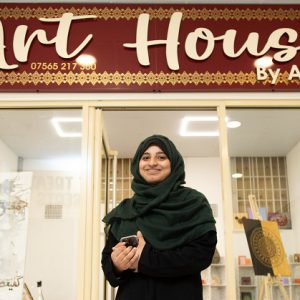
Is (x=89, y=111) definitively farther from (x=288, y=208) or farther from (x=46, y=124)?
(x=288, y=208)

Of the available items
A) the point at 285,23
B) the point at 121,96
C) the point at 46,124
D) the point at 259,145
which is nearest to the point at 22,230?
the point at 46,124

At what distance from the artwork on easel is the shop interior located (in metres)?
0.04

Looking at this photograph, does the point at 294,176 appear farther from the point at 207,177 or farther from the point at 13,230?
the point at 13,230

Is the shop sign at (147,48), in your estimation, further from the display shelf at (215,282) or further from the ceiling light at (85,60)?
the display shelf at (215,282)

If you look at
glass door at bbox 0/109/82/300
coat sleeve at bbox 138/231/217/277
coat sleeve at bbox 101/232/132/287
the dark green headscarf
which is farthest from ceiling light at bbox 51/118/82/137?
coat sleeve at bbox 138/231/217/277

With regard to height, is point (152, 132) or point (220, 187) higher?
point (152, 132)

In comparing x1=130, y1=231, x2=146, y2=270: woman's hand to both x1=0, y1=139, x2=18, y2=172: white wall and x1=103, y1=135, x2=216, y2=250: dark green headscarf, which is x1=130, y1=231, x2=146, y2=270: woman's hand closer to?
x1=103, y1=135, x2=216, y2=250: dark green headscarf

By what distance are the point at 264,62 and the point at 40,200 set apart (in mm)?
1565

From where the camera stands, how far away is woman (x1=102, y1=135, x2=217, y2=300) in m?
1.77

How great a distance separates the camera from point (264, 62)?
2730mm

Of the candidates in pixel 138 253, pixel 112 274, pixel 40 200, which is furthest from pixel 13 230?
pixel 138 253

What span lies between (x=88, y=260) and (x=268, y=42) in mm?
1672

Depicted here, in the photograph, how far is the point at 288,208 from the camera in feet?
8.48

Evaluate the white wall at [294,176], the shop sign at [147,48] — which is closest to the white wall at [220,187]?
the white wall at [294,176]
